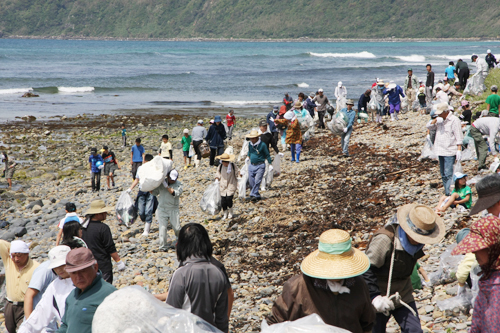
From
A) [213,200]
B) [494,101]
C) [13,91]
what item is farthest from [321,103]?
[13,91]

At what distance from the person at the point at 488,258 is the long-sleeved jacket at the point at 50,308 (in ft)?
10.0

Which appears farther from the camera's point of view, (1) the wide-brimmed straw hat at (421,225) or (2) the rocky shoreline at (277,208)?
(2) the rocky shoreline at (277,208)

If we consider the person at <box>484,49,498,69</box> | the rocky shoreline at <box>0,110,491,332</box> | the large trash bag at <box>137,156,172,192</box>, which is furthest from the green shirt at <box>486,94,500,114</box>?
the person at <box>484,49,498,69</box>

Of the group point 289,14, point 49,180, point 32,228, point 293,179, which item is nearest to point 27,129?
point 49,180

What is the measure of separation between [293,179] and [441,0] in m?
189

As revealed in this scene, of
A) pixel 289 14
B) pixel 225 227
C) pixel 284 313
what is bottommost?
pixel 225 227

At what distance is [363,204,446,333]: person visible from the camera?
339 centimetres

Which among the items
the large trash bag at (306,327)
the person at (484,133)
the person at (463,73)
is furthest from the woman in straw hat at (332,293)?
the person at (463,73)

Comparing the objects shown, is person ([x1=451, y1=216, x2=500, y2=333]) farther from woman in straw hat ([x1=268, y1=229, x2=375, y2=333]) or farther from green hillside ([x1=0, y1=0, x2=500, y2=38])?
green hillside ([x1=0, y1=0, x2=500, y2=38])

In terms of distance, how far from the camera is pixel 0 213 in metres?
12.4

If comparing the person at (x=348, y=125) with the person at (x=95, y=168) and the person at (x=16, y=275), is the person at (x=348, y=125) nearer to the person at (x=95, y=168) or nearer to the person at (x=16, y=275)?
the person at (x=95, y=168)

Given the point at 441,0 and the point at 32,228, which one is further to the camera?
the point at 441,0

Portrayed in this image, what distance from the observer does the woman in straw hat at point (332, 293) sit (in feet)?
9.60

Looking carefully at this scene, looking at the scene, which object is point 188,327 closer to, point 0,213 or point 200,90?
point 0,213
